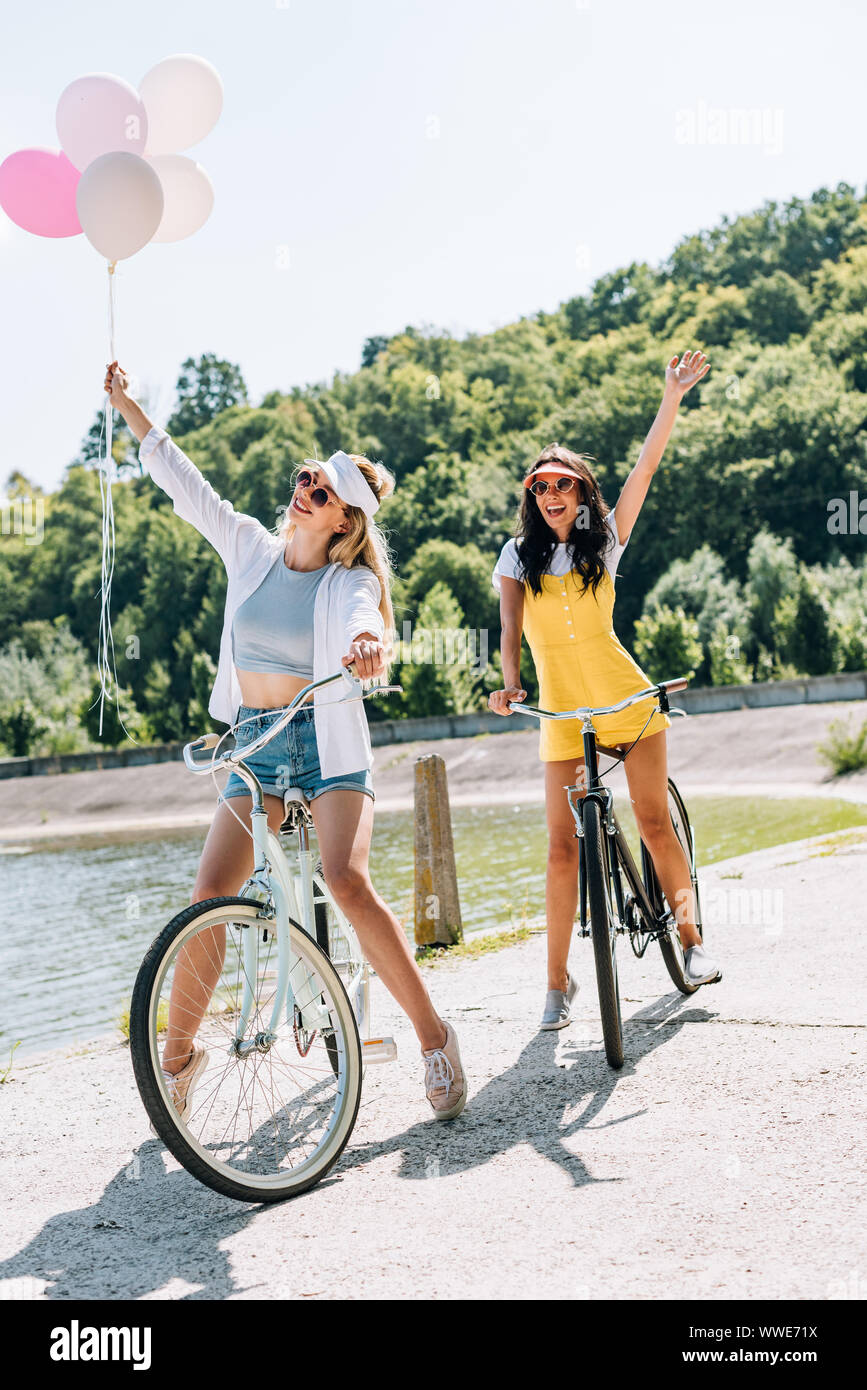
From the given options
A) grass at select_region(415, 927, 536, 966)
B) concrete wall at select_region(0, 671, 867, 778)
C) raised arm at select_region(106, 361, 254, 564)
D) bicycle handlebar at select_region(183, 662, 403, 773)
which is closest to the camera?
bicycle handlebar at select_region(183, 662, 403, 773)

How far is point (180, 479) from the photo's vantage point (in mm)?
4031

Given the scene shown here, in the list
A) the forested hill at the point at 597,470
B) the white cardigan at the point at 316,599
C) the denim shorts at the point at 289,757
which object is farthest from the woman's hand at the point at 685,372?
the forested hill at the point at 597,470

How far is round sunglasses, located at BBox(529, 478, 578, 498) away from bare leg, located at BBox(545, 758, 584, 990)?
103 cm

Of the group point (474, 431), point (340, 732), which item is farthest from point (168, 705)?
point (340, 732)

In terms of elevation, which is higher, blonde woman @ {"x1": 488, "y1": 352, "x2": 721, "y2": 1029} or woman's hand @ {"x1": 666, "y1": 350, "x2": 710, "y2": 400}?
woman's hand @ {"x1": 666, "y1": 350, "x2": 710, "y2": 400}

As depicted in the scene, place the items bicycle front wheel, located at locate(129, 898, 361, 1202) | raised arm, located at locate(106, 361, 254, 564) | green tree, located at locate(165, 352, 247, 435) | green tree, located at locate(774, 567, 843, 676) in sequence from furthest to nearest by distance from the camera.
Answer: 1. green tree, located at locate(165, 352, 247, 435)
2. green tree, located at locate(774, 567, 843, 676)
3. raised arm, located at locate(106, 361, 254, 564)
4. bicycle front wheel, located at locate(129, 898, 361, 1202)

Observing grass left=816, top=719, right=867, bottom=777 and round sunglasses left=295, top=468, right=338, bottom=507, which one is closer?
round sunglasses left=295, top=468, right=338, bottom=507

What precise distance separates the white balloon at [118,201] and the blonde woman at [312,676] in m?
0.93

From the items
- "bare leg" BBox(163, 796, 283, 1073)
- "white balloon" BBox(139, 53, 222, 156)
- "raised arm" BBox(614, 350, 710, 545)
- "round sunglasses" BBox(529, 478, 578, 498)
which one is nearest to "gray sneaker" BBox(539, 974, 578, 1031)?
"bare leg" BBox(163, 796, 283, 1073)

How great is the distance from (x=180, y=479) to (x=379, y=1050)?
1.87 meters

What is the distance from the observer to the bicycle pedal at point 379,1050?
151 inches

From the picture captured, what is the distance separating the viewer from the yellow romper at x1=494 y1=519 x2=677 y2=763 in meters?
4.89

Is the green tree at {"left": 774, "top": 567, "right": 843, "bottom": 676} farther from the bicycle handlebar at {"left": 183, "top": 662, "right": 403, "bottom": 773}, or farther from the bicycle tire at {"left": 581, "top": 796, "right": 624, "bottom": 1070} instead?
the bicycle handlebar at {"left": 183, "top": 662, "right": 403, "bottom": 773}

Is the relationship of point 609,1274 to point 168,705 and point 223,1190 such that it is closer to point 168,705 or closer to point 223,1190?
point 223,1190
